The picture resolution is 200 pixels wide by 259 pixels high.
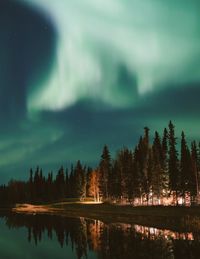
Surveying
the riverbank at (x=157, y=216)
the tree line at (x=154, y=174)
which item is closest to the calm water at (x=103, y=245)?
the riverbank at (x=157, y=216)

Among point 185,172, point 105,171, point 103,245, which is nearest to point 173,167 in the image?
point 185,172

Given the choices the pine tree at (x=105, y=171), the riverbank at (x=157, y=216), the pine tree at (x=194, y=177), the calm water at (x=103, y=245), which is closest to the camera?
the calm water at (x=103, y=245)

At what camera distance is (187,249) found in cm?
3303

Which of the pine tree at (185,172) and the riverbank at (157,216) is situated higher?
the pine tree at (185,172)

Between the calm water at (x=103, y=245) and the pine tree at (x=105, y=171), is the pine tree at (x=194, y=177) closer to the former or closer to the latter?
the pine tree at (x=105, y=171)

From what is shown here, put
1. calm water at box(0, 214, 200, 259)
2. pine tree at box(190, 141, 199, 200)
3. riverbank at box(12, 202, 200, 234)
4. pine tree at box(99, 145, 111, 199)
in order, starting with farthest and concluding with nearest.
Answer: pine tree at box(99, 145, 111, 199)
pine tree at box(190, 141, 199, 200)
riverbank at box(12, 202, 200, 234)
calm water at box(0, 214, 200, 259)

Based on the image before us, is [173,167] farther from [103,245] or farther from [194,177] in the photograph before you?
[103,245]

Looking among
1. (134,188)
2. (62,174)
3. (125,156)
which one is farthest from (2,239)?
(62,174)

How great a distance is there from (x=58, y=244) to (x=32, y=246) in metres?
2.81

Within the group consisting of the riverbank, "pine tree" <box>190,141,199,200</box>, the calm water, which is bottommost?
the calm water

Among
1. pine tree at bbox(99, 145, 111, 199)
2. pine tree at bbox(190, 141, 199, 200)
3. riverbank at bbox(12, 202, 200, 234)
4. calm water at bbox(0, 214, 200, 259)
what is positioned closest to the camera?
calm water at bbox(0, 214, 200, 259)

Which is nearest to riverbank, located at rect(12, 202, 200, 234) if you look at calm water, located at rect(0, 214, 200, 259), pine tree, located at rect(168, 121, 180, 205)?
calm water, located at rect(0, 214, 200, 259)

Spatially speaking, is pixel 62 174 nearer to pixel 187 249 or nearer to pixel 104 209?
pixel 104 209

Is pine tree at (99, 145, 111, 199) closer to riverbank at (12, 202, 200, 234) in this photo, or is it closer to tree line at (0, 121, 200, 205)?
tree line at (0, 121, 200, 205)
